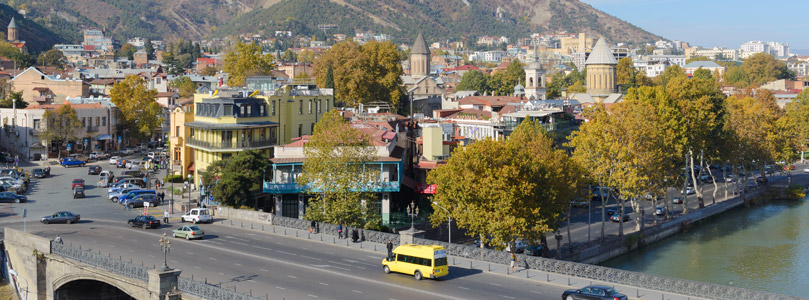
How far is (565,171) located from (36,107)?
63.6m

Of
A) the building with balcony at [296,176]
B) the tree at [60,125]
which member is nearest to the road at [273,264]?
the building with balcony at [296,176]

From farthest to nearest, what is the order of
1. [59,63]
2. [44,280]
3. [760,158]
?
1. [59,63]
2. [760,158]
3. [44,280]

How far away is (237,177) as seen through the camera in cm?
5806

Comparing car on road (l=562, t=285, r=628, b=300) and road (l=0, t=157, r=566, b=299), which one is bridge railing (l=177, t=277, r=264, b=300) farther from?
car on road (l=562, t=285, r=628, b=300)

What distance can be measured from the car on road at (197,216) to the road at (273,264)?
2.02ft

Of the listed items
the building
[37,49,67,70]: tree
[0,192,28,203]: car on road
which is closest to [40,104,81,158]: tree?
the building

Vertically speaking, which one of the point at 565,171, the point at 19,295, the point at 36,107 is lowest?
the point at 19,295

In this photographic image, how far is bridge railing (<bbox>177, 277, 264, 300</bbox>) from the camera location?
104 ft

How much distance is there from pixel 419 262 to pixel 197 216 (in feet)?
69.1

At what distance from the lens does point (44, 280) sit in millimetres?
45688

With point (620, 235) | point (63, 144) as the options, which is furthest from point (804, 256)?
point (63, 144)

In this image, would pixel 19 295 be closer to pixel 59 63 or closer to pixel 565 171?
pixel 565 171

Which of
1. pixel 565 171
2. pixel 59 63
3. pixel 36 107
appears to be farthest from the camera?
Answer: pixel 59 63

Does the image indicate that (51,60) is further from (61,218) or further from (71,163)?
(61,218)
